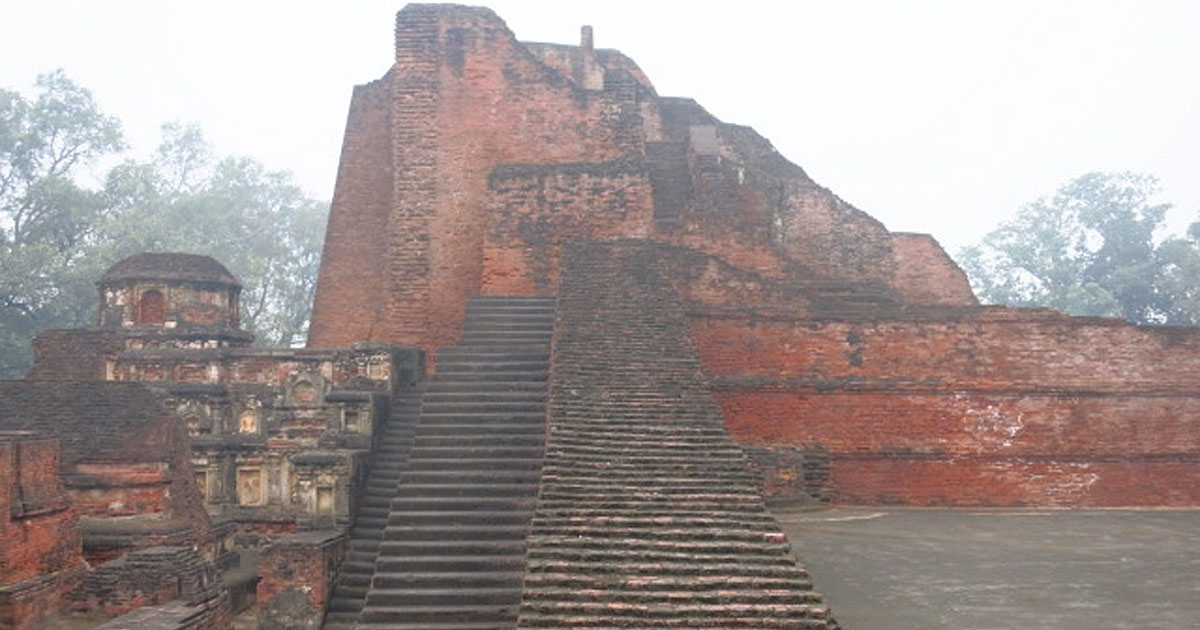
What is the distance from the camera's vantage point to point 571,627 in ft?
14.6

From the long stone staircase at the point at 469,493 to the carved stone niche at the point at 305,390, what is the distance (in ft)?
7.83

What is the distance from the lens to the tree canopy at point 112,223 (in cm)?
2425

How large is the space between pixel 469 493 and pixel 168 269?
287 inches

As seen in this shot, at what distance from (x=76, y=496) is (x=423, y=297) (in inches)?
179

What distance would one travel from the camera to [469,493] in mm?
8039

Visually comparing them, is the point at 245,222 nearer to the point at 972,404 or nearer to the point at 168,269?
the point at 168,269

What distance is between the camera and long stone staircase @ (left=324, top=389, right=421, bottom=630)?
8.90 metres

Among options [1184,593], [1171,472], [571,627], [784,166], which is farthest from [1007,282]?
[571,627]

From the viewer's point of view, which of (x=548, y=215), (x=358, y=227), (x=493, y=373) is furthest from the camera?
(x=358, y=227)

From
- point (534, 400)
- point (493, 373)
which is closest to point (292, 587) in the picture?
point (493, 373)

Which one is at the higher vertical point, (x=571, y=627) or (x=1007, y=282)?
(x=1007, y=282)

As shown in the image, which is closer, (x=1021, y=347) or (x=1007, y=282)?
(x=1021, y=347)

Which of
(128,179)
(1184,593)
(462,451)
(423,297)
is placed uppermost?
(128,179)

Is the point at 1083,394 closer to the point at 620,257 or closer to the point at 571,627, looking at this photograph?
the point at 620,257
